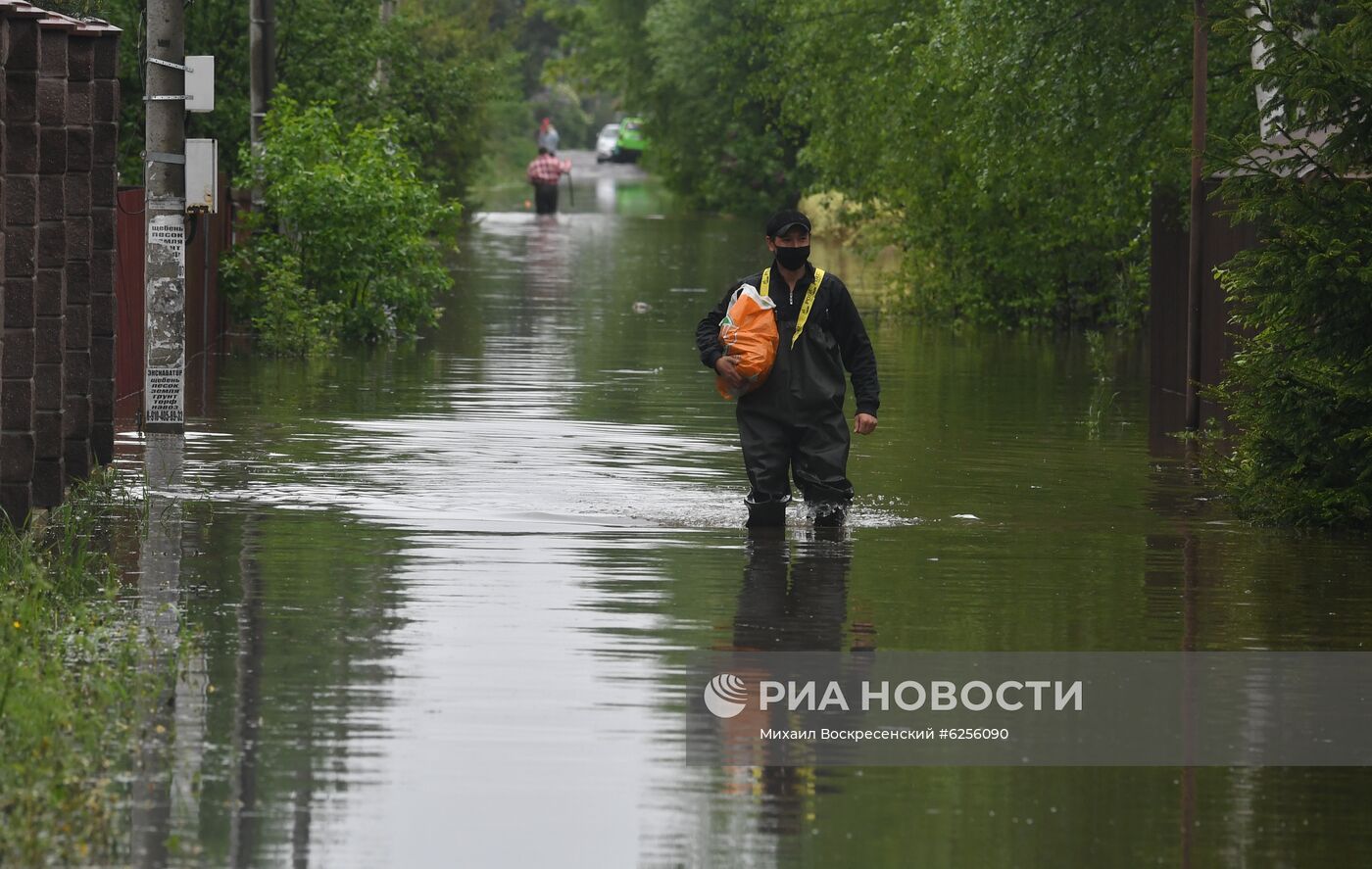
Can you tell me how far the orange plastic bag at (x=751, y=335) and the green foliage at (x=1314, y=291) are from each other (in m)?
2.39

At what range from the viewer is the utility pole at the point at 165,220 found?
1590 cm

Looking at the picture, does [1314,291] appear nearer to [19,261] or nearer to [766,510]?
[766,510]

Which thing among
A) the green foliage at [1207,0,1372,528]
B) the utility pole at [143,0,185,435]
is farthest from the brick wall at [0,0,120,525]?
the green foliage at [1207,0,1372,528]

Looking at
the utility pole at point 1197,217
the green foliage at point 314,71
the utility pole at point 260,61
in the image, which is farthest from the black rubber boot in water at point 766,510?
the utility pole at point 260,61

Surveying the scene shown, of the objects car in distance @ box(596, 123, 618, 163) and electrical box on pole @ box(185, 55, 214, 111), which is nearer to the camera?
electrical box on pole @ box(185, 55, 214, 111)

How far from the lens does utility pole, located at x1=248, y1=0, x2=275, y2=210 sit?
81.1ft

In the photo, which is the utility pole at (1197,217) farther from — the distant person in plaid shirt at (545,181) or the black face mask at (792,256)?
the distant person in plaid shirt at (545,181)

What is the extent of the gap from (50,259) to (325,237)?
12452mm

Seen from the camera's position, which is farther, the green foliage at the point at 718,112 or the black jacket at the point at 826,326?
the green foliage at the point at 718,112

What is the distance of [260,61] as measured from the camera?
24766 millimetres

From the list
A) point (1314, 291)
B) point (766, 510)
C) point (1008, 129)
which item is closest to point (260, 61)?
point (1008, 129)

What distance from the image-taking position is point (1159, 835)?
6.89 metres

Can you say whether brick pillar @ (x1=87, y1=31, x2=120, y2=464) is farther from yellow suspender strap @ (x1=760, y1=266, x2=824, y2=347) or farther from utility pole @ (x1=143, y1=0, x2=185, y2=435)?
yellow suspender strap @ (x1=760, y1=266, x2=824, y2=347)

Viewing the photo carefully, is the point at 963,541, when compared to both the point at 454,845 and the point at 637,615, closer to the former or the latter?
the point at 637,615
